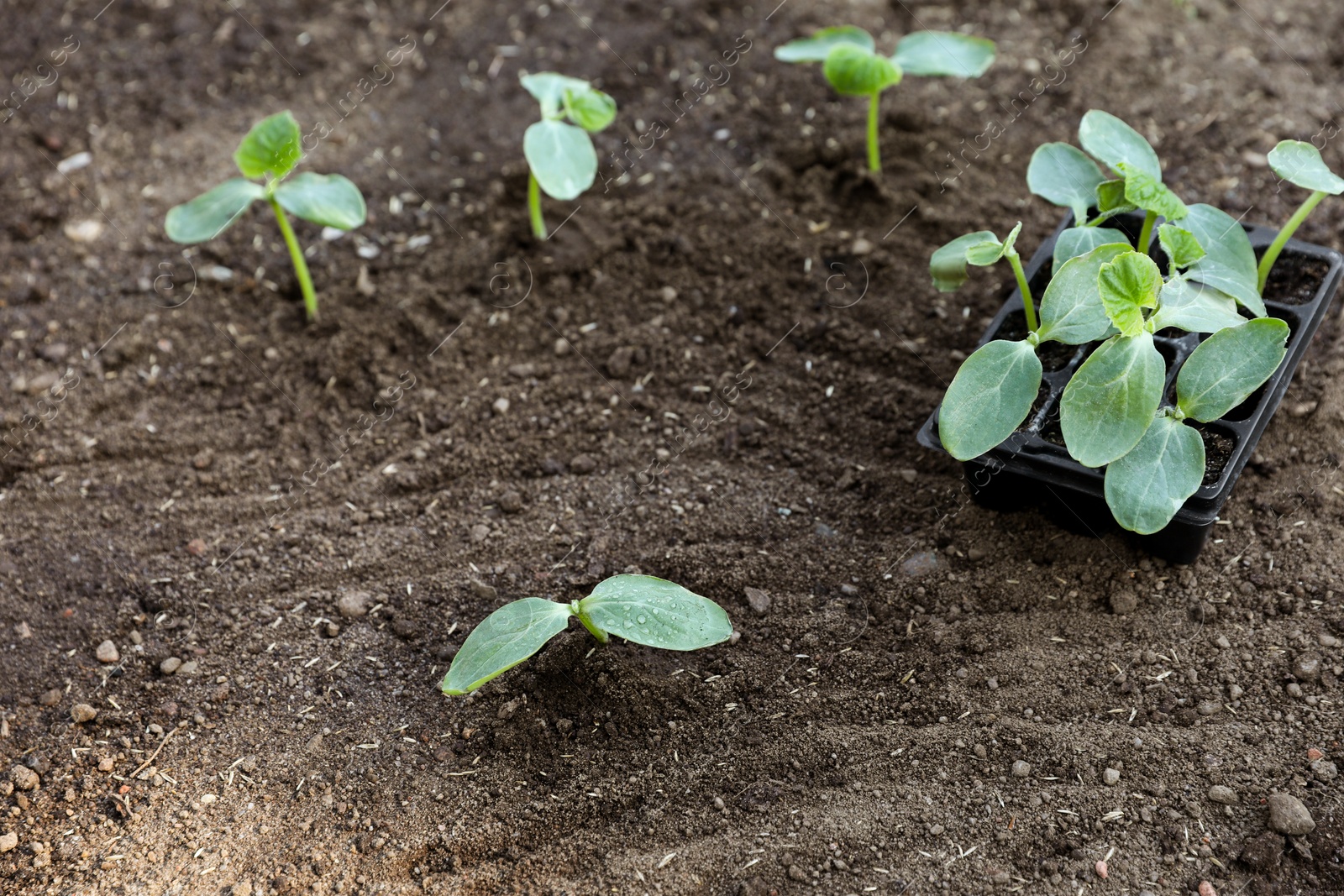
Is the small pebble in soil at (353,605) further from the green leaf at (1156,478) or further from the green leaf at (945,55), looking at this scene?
the green leaf at (945,55)

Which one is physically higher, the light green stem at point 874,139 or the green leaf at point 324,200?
the green leaf at point 324,200

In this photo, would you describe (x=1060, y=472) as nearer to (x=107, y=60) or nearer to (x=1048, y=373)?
(x=1048, y=373)

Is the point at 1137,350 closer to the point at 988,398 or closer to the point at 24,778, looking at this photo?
Result: the point at 988,398

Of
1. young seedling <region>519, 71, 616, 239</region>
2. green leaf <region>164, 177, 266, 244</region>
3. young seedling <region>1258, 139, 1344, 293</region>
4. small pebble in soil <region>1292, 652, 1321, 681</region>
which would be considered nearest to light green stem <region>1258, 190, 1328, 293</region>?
young seedling <region>1258, 139, 1344, 293</region>

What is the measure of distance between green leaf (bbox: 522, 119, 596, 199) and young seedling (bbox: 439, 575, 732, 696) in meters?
1.10

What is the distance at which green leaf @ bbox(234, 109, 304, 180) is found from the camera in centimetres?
251

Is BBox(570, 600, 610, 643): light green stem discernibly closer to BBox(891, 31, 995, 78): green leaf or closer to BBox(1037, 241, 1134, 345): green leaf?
BBox(1037, 241, 1134, 345): green leaf

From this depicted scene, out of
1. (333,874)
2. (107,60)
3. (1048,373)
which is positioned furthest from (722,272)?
(107,60)

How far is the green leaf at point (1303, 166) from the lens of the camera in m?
2.00

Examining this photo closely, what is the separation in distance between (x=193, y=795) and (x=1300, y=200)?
3059mm

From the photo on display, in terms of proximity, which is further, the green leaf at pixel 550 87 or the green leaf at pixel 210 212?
the green leaf at pixel 550 87

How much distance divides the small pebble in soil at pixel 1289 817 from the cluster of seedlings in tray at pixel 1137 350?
51cm

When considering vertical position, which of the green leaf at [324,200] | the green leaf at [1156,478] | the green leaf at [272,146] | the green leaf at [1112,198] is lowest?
the green leaf at [1156,478]

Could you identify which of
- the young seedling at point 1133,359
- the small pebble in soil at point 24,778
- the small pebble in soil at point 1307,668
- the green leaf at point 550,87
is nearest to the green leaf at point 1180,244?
the young seedling at point 1133,359
